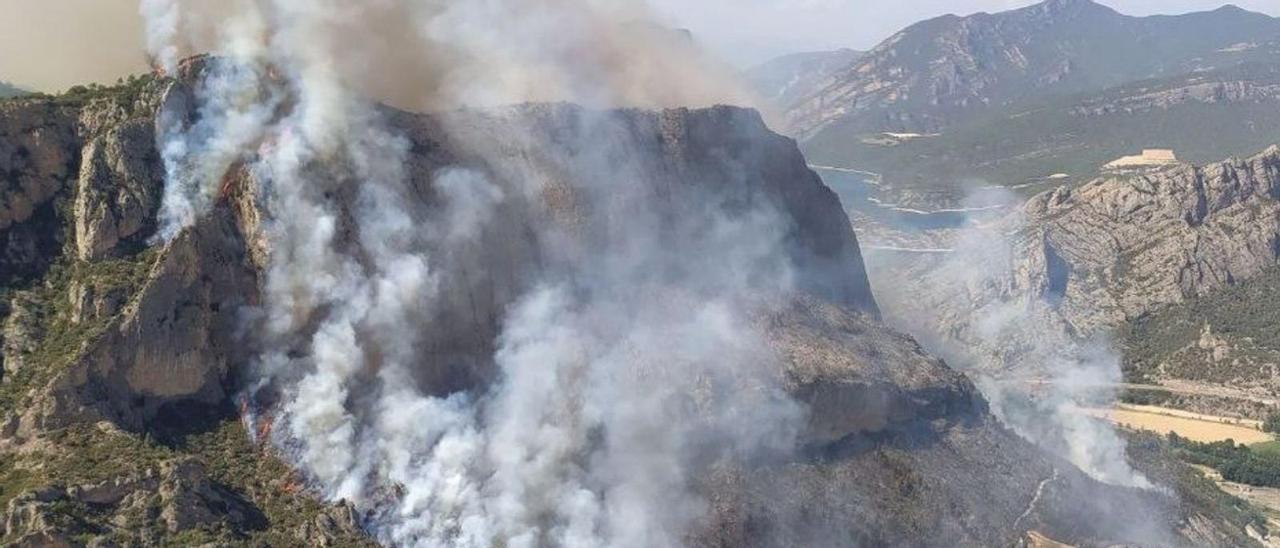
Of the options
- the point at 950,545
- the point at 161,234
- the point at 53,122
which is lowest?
the point at 950,545

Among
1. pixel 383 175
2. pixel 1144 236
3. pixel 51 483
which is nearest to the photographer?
pixel 51 483

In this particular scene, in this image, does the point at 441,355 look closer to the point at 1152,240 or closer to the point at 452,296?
the point at 452,296

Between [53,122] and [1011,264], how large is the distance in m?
124

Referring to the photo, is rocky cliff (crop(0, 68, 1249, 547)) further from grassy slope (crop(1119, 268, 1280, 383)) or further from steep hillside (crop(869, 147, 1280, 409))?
grassy slope (crop(1119, 268, 1280, 383))

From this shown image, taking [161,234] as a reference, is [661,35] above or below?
above

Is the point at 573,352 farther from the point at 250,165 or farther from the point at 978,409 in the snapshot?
the point at 978,409

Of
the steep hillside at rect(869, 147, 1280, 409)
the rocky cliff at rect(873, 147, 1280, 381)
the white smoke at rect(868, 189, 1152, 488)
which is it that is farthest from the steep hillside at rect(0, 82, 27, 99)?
the rocky cliff at rect(873, 147, 1280, 381)

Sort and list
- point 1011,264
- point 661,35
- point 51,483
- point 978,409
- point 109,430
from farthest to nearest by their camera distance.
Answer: point 1011,264, point 661,35, point 978,409, point 109,430, point 51,483

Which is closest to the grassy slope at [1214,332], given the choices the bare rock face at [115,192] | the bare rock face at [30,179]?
the bare rock face at [115,192]

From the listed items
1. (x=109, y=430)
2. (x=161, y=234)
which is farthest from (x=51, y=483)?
(x=161, y=234)

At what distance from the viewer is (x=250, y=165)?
221 feet

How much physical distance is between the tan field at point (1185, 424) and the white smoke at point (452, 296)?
69249 millimetres

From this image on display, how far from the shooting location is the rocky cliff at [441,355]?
5812cm

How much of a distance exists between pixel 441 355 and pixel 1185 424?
99056mm
